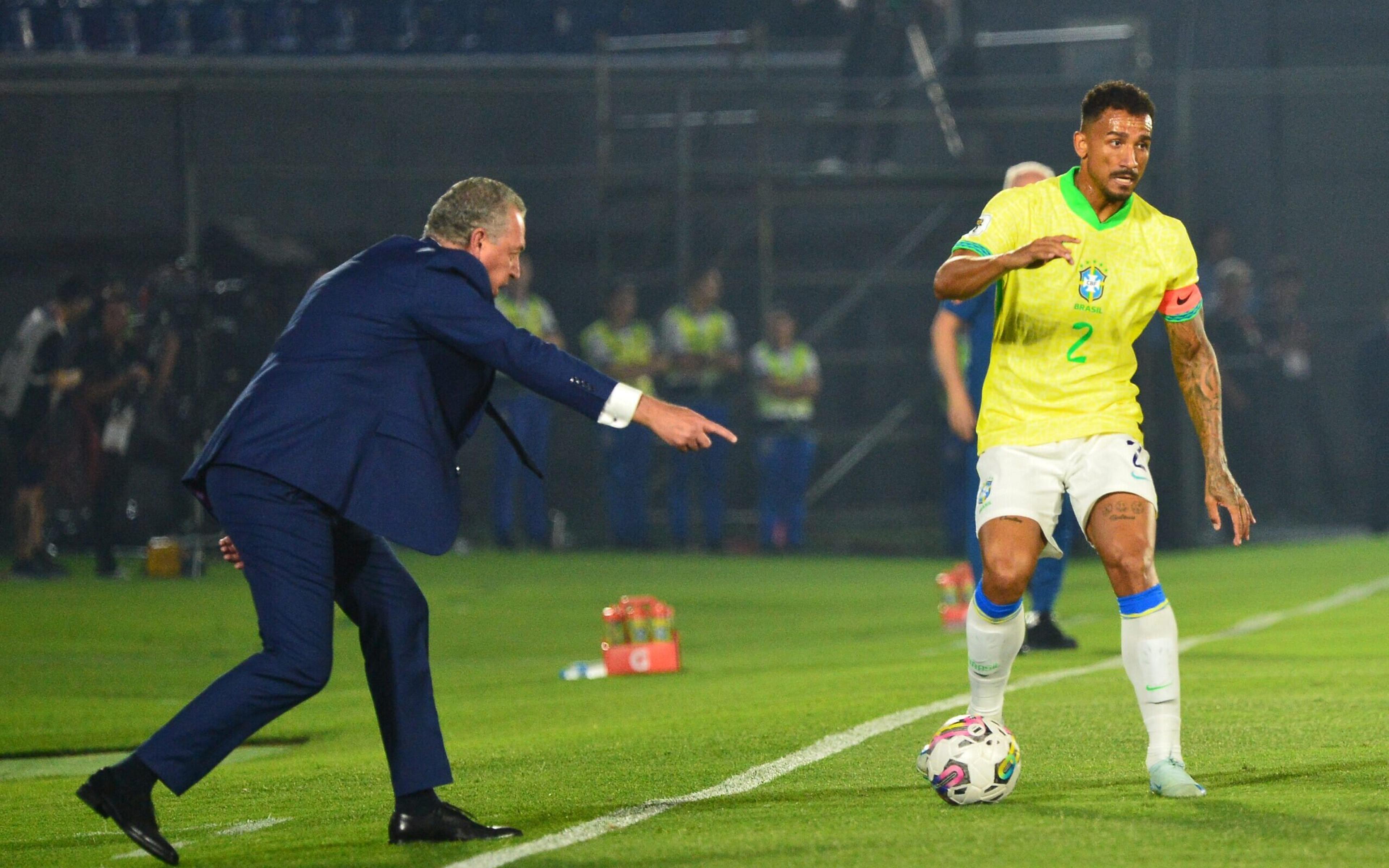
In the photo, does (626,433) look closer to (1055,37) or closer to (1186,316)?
(1055,37)

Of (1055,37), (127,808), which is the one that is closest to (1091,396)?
(127,808)

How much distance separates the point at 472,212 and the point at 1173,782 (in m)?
2.51

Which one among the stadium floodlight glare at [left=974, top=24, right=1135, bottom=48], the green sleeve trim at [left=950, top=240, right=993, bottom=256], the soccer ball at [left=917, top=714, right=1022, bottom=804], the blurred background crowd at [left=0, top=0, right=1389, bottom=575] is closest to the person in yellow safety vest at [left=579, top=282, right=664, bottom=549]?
A: the blurred background crowd at [left=0, top=0, right=1389, bottom=575]

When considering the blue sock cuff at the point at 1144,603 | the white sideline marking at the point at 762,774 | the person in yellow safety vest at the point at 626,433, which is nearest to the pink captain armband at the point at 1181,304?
the blue sock cuff at the point at 1144,603

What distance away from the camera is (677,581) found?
1553 cm

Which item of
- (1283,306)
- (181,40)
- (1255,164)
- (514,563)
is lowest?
(514,563)

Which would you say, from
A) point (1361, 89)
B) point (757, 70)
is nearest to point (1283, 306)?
point (1361, 89)

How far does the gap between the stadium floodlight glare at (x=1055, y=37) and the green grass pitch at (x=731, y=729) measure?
5.97 m

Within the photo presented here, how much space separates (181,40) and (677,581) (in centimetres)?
975

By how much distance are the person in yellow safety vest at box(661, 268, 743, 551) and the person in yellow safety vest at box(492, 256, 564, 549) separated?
113 cm

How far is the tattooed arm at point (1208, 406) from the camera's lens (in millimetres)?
5789

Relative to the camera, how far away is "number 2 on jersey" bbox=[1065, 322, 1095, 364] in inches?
227

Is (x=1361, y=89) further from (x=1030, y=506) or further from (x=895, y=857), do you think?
(x=895, y=857)

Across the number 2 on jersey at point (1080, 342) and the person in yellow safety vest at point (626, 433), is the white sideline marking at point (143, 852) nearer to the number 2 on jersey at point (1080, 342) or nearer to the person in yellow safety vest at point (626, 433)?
the number 2 on jersey at point (1080, 342)
